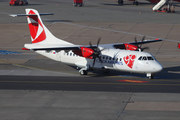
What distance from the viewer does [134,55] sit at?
104 feet

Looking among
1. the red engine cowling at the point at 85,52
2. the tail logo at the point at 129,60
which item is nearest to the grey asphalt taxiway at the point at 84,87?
the tail logo at the point at 129,60

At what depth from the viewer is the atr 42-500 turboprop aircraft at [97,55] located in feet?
102

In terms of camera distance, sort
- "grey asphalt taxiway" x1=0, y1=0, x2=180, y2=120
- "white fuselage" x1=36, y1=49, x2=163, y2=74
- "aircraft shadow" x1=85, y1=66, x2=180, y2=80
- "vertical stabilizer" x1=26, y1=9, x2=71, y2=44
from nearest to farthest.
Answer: "grey asphalt taxiway" x1=0, y1=0, x2=180, y2=120 → "white fuselage" x1=36, y1=49, x2=163, y2=74 → "aircraft shadow" x1=85, y1=66, x2=180, y2=80 → "vertical stabilizer" x1=26, y1=9, x2=71, y2=44

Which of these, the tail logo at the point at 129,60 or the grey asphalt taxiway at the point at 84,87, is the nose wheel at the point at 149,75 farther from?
the tail logo at the point at 129,60

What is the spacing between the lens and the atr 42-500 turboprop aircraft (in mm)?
31167

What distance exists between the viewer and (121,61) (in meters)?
32.2

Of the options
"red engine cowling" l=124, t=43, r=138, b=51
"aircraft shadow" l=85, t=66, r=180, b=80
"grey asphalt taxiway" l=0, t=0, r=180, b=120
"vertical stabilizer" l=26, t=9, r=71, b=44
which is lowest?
"aircraft shadow" l=85, t=66, r=180, b=80

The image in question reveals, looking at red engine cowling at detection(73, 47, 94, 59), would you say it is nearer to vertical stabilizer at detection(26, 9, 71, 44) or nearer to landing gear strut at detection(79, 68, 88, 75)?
landing gear strut at detection(79, 68, 88, 75)

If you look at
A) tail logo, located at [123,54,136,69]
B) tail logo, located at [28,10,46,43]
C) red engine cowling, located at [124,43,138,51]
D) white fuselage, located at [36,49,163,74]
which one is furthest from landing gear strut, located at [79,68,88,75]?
tail logo, located at [28,10,46,43]

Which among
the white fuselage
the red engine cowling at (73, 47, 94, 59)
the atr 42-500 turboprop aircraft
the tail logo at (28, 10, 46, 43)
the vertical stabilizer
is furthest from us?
the tail logo at (28, 10, 46, 43)

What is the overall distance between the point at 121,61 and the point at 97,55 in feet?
8.66

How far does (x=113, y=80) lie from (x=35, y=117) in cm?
1211

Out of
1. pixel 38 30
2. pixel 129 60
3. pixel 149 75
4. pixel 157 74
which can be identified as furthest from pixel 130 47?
pixel 38 30

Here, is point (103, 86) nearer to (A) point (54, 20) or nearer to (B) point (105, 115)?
(B) point (105, 115)
